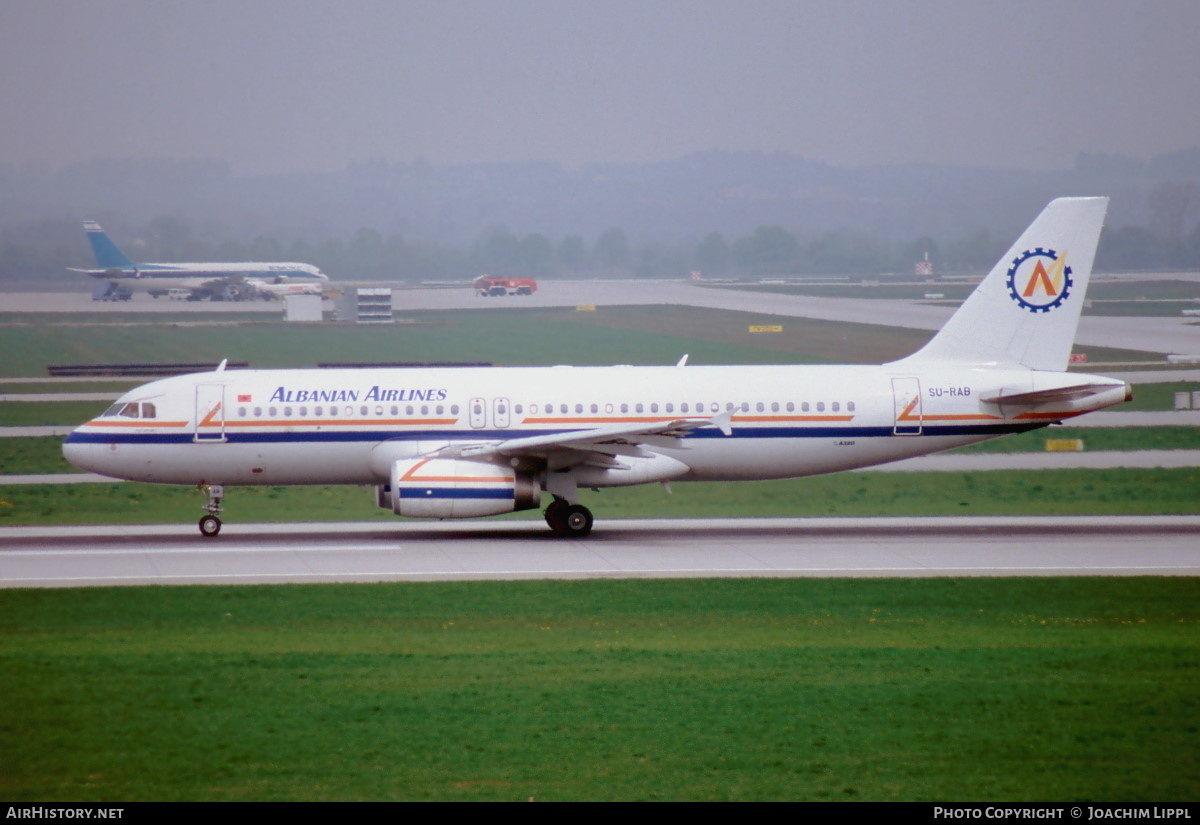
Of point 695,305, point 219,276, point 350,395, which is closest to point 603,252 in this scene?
point 219,276

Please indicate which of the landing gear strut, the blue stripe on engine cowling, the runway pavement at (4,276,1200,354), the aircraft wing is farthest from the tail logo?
the runway pavement at (4,276,1200,354)

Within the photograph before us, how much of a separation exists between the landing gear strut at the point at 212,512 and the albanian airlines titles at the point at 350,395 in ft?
8.00

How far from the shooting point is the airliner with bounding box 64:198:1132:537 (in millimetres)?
29438

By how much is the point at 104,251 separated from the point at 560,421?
74.4m

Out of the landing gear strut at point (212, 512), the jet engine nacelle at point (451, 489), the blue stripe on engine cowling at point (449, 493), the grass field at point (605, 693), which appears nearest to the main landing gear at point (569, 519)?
the jet engine nacelle at point (451, 489)

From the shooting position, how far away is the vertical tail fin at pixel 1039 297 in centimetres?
3141

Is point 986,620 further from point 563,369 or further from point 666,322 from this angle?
point 666,322

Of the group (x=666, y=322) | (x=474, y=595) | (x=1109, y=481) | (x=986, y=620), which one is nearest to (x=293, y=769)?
(x=474, y=595)

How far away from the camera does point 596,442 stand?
1104 inches

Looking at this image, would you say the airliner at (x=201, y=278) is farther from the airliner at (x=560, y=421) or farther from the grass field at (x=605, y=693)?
the grass field at (x=605, y=693)

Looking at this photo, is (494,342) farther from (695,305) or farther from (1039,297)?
(1039,297)

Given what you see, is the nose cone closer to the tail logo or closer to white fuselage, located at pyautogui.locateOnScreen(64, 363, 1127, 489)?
white fuselage, located at pyautogui.locateOnScreen(64, 363, 1127, 489)

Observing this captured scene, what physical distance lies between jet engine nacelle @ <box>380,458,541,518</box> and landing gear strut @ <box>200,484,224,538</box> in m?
4.30

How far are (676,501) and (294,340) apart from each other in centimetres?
4230
